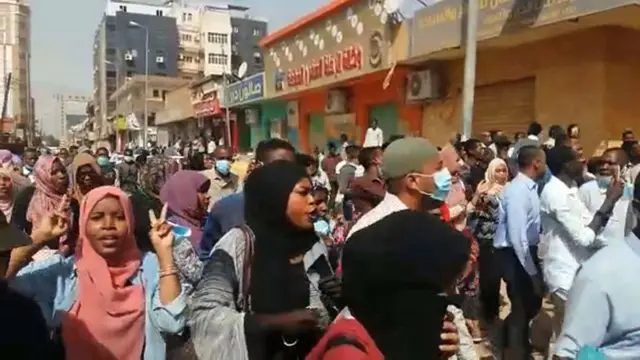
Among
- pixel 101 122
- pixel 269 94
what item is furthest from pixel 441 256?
pixel 101 122

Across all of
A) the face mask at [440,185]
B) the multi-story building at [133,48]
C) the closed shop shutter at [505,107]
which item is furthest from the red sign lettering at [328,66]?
the multi-story building at [133,48]

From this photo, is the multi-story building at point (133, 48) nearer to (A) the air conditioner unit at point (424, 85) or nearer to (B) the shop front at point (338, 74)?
(B) the shop front at point (338, 74)

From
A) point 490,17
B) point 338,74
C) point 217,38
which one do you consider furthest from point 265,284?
point 217,38

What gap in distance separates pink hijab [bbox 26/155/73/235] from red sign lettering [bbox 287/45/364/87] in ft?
38.1

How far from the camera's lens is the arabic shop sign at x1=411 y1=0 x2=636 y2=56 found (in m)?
8.93

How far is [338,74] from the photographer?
1747 centimetres

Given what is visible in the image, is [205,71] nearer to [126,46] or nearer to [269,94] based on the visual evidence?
[126,46]

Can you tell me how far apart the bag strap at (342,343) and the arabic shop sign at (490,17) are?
746 centimetres

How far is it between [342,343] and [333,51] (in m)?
16.5

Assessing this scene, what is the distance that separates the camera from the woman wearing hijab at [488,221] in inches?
230

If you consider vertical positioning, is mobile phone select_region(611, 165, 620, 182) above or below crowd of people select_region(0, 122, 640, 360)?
above

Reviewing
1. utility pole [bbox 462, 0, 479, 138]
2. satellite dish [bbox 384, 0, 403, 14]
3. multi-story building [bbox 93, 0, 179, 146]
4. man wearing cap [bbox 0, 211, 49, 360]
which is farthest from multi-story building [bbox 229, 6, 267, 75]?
man wearing cap [bbox 0, 211, 49, 360]

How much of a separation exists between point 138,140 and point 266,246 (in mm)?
58155

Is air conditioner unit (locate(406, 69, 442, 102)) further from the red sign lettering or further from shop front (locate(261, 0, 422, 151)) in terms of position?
the red sign lettering
